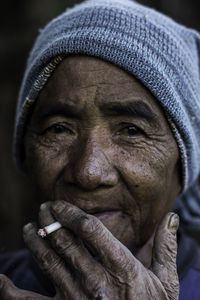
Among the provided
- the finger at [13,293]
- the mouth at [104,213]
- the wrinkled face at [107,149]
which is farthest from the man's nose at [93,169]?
the finger at [13,293]

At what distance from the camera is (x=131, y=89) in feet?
6.70

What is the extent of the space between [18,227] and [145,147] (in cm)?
304

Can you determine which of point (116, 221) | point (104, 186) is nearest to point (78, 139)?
point (104, 186)

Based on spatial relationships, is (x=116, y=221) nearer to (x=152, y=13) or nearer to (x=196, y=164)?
(x=196, y=164)

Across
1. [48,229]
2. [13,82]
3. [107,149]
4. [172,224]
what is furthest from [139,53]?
[13,82]

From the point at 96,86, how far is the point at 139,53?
0.28 m

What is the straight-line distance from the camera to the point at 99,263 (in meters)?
1.64

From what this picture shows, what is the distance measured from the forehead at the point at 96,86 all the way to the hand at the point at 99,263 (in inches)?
22.9

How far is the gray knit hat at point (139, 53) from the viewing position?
80.0 inches

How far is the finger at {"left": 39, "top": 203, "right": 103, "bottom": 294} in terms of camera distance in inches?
62.6

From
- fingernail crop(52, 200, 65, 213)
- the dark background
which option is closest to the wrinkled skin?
fingernail crop(52, 200, 65, 213)

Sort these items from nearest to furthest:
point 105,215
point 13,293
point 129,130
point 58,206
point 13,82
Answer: point 13,293
point 58,206
point 105,215
point 129,130
point 13,82

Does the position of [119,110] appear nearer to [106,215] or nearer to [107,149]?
[107,149]

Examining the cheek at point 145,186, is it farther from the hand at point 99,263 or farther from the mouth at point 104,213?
the hand at point 99,263
